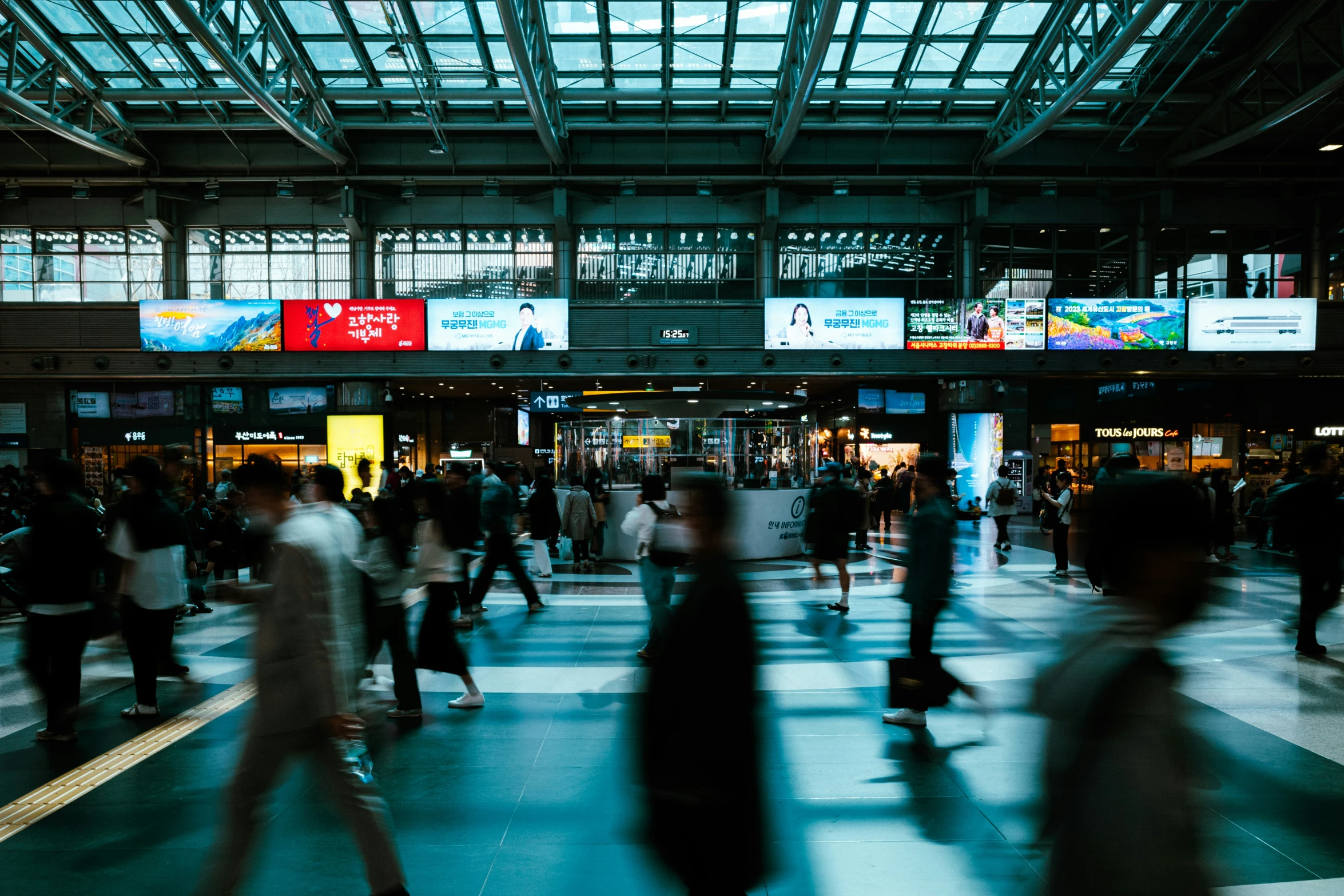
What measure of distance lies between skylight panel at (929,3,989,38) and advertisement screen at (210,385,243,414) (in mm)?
23450

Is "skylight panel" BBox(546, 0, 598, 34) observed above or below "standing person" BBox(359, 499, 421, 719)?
above

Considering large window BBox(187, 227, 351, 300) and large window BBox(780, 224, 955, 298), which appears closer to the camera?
large window BBox(187, 227, 351, 300)

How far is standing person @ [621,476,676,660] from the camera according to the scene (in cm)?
657

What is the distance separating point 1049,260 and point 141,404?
30496mm

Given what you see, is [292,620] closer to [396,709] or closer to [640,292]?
[396,709]

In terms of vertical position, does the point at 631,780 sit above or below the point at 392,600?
below

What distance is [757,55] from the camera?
21000 mm

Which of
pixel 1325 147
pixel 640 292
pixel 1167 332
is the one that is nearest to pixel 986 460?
pixel 1167 332

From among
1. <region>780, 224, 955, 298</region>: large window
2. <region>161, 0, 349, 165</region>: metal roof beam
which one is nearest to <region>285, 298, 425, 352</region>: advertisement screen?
<region>161, 0, 349, 165</region>: metal roof beam

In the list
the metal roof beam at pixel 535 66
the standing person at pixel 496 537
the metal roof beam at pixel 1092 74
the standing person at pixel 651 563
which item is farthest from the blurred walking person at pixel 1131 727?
the metal roof beam at pixel 1092 74

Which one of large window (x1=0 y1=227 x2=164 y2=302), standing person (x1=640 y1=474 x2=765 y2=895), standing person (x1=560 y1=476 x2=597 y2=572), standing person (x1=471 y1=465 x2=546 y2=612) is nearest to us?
standing person (x1=640 y1=474 x2=765 y2=895)

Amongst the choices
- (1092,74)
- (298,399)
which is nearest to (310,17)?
(298,399)

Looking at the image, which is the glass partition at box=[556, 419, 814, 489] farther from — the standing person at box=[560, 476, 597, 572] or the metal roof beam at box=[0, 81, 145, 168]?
the metal roof beam at box=[0, 81, 145, 168]

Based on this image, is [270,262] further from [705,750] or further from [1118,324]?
[705,750]
